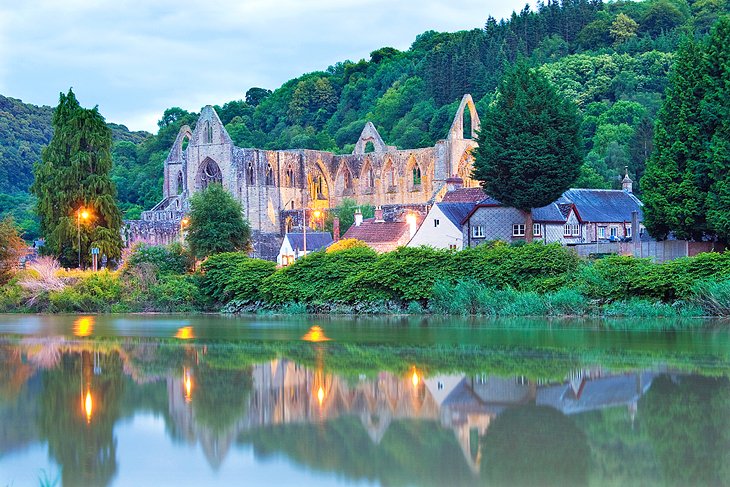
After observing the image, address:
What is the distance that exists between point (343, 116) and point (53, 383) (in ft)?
403

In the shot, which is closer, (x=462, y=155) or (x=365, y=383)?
(x=365, y=383)

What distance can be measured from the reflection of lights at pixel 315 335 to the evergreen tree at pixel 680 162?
15552 millimetres

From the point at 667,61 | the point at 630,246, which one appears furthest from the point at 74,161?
the point at 667,61

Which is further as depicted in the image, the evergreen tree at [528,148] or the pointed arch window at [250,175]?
the pointed arch window at [250,175]

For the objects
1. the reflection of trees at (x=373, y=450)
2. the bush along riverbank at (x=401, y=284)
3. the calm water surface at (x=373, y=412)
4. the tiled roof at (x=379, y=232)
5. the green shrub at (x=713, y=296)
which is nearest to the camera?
the reflection of trees at (x=373, y=450)

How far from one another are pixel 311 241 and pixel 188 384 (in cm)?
4456

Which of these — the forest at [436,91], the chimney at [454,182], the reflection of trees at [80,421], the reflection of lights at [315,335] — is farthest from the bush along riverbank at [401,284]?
the forest at [436,91]

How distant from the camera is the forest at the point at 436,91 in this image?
109 m

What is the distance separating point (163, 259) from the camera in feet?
176

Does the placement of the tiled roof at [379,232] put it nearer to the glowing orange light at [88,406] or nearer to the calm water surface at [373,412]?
the calm water surface at [373,412]

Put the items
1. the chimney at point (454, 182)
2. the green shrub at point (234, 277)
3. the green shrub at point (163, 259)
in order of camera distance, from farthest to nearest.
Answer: the chimney at point (454, 182), the green shrub at point (163, 259), the green shrub at point (234, 277)

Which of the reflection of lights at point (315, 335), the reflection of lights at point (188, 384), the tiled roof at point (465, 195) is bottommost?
the reflection of lights at point (188, 384)

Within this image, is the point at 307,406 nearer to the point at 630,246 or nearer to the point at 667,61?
the point at 630,246

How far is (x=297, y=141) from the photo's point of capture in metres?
130
